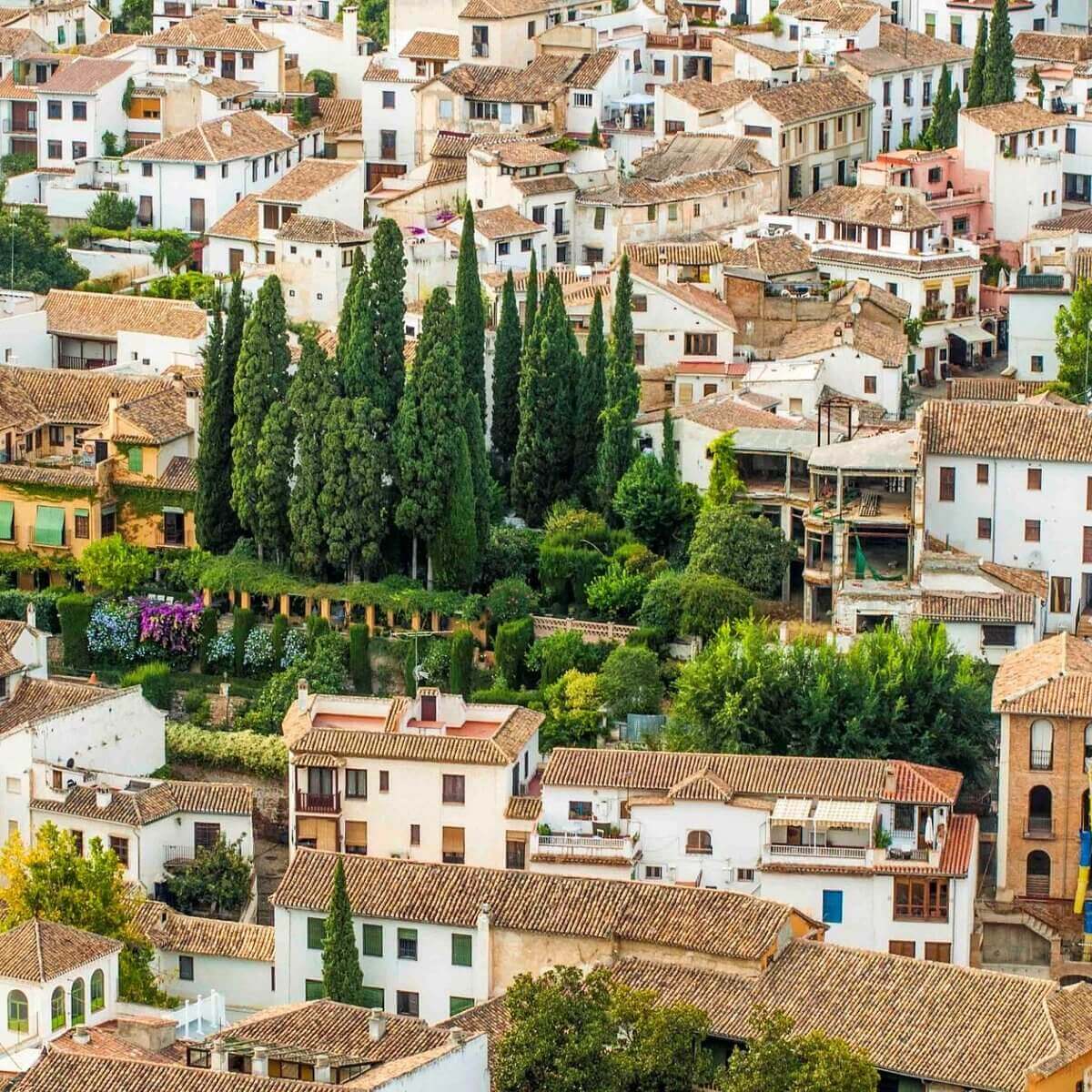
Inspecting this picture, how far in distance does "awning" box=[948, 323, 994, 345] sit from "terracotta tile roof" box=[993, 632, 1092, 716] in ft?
76.7

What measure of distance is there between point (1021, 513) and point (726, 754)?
41.5 ft

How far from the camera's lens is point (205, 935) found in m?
85.1

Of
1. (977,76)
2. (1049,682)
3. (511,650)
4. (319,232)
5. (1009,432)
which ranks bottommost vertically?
(511,650)

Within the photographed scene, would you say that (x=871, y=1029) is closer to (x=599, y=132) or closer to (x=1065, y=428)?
(x=1065, y=428)

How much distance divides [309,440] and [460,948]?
59.1ft

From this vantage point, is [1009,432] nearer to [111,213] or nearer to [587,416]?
[587,416]

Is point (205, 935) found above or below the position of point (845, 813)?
below

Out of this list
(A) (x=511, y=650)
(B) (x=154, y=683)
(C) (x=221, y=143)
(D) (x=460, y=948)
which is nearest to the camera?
(D) (x=460, y=948)

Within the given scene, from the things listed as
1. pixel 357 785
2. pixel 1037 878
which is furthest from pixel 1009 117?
pixel 357 785

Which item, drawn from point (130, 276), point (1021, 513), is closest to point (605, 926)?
point (1021, 513)

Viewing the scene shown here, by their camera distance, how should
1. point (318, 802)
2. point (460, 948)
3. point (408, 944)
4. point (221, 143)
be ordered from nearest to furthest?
point (460, 948)
point (408, 944)
point (318, 802)
point (221, 143)

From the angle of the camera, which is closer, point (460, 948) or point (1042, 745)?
point (460, 948)

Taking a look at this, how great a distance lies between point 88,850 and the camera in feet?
291

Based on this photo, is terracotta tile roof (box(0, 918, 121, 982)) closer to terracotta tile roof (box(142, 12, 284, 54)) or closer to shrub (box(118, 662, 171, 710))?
shrub (box(118, 662, 171, 710))
